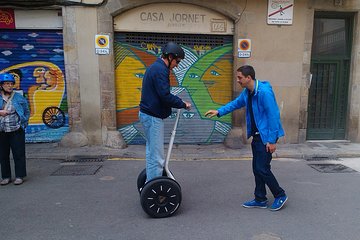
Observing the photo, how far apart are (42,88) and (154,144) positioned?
4.79 m

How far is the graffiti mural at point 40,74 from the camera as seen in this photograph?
6977 millimetres

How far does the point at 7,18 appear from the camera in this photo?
6.84m

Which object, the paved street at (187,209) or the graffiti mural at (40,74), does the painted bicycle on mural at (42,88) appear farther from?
the paved street at (187,209)

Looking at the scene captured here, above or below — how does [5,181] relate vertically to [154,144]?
below

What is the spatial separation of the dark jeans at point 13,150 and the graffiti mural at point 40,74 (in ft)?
8.47

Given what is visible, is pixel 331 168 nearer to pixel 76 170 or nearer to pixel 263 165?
pixel 263 165

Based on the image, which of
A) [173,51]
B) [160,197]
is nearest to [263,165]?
[160,197]

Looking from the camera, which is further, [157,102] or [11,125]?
[11,125]

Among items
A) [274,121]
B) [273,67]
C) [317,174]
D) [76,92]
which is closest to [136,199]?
[274,121]

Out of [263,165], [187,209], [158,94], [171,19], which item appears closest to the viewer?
[158,94]

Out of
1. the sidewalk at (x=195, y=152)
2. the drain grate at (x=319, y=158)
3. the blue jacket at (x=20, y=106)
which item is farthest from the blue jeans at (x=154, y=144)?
the drain grate at (x=319, y=158)

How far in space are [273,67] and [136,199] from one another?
4928mm

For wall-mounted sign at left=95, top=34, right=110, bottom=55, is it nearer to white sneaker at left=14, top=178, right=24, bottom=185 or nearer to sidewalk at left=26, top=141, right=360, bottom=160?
sidewalk at left=26, top=141, right=360, bottom=160

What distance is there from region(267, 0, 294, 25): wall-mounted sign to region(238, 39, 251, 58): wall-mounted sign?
0.71 meters
